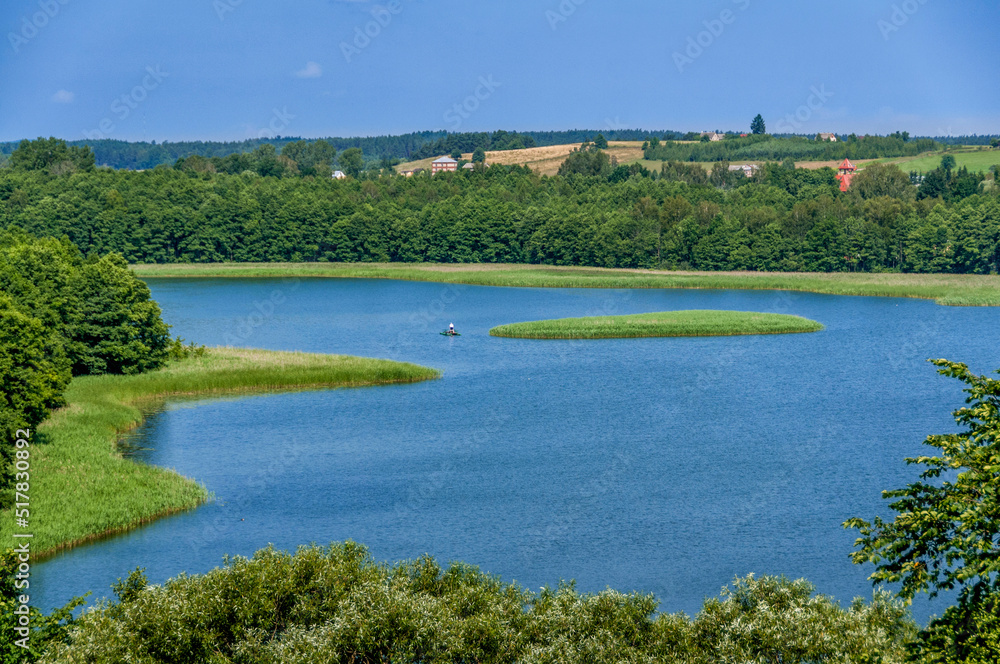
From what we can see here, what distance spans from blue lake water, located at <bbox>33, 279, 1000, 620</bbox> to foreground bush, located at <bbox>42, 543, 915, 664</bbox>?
8.45 m

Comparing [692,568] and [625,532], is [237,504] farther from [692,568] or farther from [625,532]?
[692,568]

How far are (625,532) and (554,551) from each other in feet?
11.2

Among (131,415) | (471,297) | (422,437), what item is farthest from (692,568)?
(471,297)

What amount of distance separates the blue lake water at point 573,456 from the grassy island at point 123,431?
3.77 feet

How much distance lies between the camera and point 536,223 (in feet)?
535

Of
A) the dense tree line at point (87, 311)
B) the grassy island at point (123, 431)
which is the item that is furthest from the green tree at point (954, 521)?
the dense tree line at point (87, 311)

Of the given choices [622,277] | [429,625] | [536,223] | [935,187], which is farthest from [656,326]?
[935,187]

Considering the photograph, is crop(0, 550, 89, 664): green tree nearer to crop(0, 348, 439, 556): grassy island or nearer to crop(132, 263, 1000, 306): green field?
crop(0, 348, 439, 556): grassy island

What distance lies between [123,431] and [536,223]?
116m

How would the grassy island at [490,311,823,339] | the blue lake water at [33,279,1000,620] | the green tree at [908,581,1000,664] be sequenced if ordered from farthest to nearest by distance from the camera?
the grassy island at [490,311,823,339] < the blue lake water at [33,279,1000,620] < the green tree at [908,581,1000,664]

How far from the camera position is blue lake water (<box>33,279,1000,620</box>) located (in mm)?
35688

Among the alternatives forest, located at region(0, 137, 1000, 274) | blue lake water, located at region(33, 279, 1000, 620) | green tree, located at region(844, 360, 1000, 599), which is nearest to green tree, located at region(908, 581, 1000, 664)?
green tree, located at region(844, 360, 1000, 599)

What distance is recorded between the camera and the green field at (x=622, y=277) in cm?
11906

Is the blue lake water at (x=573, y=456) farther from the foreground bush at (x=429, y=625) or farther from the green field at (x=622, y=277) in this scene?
the green field at (x=622, y=277)
